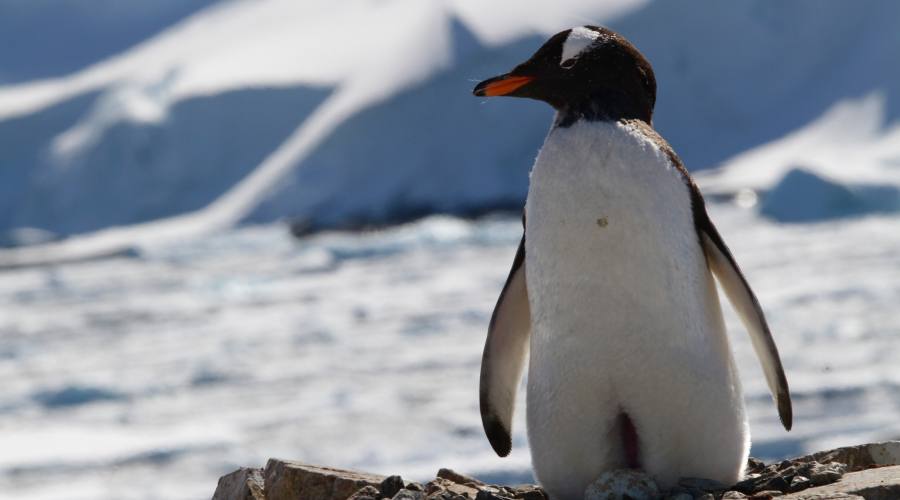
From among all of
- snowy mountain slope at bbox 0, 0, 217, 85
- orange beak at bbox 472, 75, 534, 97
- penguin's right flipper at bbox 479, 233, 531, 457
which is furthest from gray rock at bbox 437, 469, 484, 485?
snowy mountain slope at bbox 0, 0, 217, 85

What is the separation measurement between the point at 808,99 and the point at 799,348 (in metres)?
16.3

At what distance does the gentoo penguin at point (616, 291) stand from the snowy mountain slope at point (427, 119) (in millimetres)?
24006

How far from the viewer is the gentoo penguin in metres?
2.70

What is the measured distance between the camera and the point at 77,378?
570 inches

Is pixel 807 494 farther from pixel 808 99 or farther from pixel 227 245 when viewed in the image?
pixel 808 99

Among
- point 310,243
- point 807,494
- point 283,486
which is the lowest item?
point 807,494

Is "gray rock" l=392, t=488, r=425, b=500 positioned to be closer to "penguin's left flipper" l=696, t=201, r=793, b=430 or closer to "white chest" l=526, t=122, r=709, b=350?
Answer: "white chest" l=526, t=122, r=709, b=350

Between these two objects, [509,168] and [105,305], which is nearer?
[105,305]

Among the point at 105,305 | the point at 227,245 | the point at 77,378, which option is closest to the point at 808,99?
the point at 227,245

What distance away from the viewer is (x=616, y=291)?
2.71 m

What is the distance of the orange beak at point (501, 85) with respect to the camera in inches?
112

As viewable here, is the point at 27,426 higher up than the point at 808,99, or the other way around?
the point at 808,99

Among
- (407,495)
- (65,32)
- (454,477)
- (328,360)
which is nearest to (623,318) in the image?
(407,495)

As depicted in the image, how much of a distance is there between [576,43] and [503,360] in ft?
2.49
